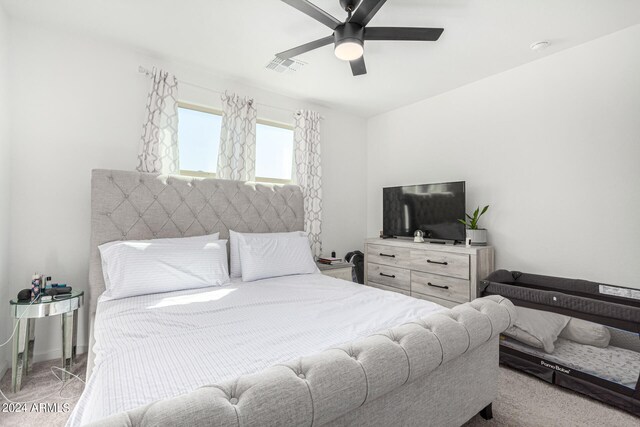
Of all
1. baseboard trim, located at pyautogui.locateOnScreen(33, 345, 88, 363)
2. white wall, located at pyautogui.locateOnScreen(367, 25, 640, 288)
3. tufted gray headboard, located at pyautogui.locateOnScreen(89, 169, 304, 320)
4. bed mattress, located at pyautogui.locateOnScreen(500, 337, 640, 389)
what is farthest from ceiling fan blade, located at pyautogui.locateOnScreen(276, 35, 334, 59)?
baseboard trim, located at pyautogui.locateOnScreen(33, 345, 88, 363)

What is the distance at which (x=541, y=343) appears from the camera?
217cm

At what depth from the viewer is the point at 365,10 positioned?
1783 mm

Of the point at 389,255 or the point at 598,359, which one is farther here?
the point at 389,255

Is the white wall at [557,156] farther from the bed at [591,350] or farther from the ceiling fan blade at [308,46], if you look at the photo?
the ceiling fan blade at [308,46]

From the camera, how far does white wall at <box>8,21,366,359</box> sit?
2328mm

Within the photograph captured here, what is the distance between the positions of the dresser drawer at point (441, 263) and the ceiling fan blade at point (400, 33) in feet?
6.69

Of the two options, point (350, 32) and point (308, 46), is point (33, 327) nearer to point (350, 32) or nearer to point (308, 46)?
point (308, 46)

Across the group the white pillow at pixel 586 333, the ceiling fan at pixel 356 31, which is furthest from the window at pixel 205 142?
the white pillow at pixel 586 333

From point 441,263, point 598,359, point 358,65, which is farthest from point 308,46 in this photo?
point 598,359

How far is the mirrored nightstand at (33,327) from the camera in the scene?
1952mm

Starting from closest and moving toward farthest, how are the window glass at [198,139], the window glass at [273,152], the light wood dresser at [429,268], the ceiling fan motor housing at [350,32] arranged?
the ceiling fan motor housing at [350,32]
the light wood dresser at [429,268]
the window glass at [198,139]
the window glass at [273,152]

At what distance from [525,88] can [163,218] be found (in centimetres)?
372

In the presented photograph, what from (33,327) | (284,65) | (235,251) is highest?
(284,65)

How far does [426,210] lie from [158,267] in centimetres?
289
